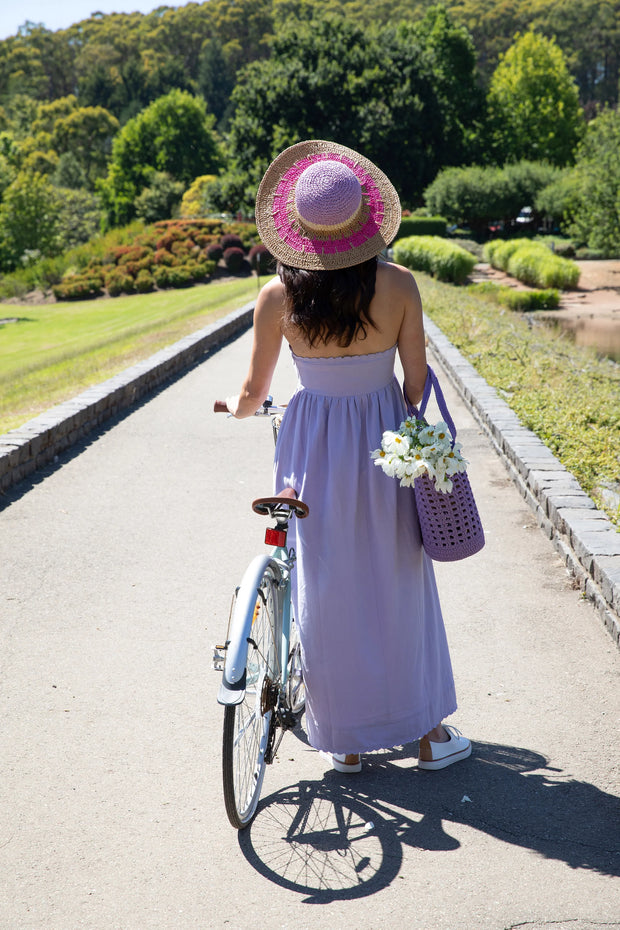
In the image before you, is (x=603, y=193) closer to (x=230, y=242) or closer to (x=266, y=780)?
(x=230, y=242)

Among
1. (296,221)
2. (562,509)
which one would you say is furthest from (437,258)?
(296,221)

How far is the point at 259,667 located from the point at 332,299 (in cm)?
121

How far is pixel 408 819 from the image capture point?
9.66 ft

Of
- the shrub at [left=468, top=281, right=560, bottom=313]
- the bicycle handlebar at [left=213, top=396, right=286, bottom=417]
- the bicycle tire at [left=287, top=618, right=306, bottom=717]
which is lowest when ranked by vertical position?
the shrub at [left=468, top=281, right=560, bottom=313]

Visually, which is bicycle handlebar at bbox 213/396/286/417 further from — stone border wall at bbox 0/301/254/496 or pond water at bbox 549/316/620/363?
pond water at bbox 549/316/620/363

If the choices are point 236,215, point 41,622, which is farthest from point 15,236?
point 41,622

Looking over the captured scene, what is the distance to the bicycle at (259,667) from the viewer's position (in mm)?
2572

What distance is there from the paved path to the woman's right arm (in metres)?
1.44

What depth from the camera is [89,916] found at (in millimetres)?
2479

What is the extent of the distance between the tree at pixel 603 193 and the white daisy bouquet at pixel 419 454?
A: 1342 inches

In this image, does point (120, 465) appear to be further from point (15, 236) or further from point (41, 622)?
point (15, 236)

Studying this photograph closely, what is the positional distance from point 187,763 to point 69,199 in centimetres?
5441

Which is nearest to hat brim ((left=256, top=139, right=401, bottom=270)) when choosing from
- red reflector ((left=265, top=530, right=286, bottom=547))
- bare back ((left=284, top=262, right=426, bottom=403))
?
bare back ((left=284, top=262, right=426, bottom=403))

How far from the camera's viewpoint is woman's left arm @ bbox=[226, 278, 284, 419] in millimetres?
2854
